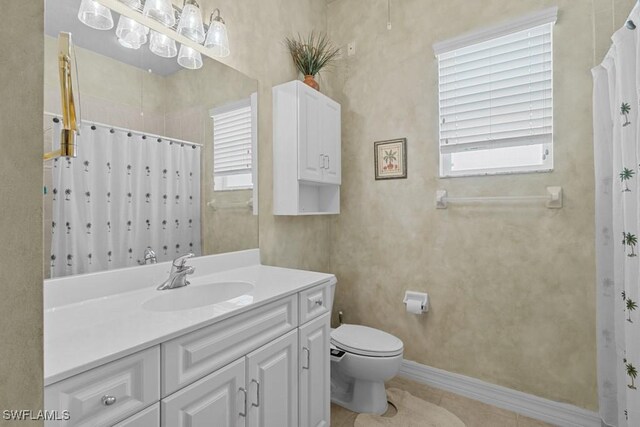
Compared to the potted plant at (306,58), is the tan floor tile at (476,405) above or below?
below

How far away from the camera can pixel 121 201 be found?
1340mm

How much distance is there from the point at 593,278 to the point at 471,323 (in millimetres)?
712

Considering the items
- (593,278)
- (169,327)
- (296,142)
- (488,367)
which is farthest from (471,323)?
(169,327)

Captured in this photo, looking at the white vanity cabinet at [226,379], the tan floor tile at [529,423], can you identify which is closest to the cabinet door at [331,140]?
the white vanity cabinet at [226,379]

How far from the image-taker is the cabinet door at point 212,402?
90cm

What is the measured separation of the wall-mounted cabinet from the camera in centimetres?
197

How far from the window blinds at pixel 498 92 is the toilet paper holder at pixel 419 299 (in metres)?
1.01

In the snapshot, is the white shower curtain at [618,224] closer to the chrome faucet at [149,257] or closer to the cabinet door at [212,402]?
the cabinet door at [212,402]

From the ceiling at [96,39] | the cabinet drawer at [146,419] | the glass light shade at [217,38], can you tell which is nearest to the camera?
the cabinet drawer at [146,419]

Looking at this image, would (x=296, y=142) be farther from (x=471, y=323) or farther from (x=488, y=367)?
(x=488, y=367)

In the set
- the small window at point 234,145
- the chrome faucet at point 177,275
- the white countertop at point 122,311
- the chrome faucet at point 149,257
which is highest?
the small window at point 234,145

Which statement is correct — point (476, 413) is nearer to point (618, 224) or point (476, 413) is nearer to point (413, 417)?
point (413, 417)

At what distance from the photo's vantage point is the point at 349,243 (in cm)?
253

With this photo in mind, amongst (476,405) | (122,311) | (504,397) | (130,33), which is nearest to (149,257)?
(122,311)
